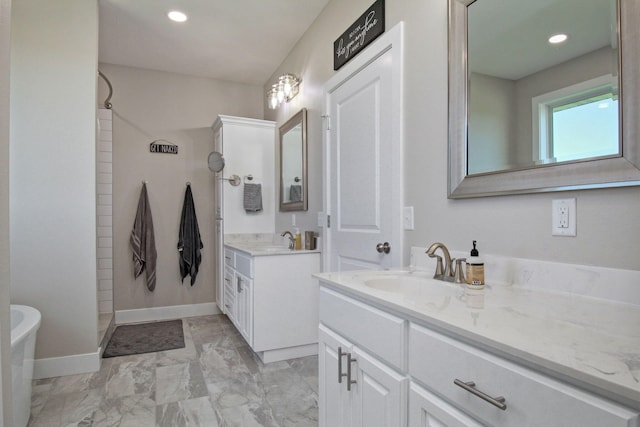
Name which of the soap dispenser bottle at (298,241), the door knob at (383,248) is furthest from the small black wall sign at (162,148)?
the door knob at (383,248)

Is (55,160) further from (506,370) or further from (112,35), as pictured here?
(506,370)

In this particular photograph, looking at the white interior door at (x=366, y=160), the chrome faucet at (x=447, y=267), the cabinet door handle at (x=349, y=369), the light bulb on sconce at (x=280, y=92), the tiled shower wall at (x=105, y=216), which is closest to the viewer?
the cabinet door handle at (x=349, y=369)

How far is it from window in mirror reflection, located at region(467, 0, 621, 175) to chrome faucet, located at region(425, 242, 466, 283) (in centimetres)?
33

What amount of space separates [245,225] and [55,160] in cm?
171

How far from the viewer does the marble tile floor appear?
1.96 metres

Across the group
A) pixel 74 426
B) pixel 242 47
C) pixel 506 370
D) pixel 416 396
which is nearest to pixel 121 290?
pixel 74 426

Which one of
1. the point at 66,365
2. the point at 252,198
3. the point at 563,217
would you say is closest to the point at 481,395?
the point at 563,217

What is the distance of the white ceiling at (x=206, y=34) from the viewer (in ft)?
9.21

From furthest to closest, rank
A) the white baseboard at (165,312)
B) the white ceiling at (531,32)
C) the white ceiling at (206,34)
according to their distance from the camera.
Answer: the white baseboard at (165,312), the white ceiling at (206,34), the white ceiling at (531,32)

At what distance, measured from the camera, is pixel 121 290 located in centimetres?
386

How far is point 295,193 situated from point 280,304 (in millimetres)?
1058

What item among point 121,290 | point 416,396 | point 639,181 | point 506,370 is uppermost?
point 639,181

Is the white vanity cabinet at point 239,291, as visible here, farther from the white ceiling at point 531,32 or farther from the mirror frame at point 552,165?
the white ceiling at point 531,32

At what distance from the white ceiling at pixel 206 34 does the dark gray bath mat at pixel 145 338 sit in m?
2.71
